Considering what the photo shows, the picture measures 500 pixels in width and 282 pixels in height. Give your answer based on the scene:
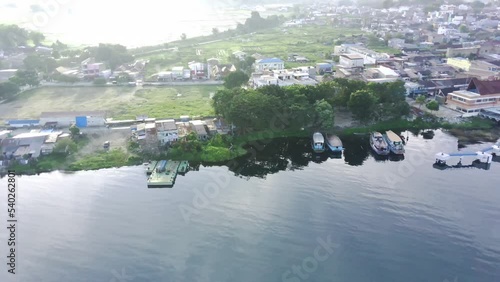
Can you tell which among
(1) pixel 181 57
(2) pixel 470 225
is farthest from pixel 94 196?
(1) pixel 181 57

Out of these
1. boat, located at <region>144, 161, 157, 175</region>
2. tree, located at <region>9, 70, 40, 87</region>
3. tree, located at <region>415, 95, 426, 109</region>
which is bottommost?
boat, located at <region>144, 161, 157, 175</region>

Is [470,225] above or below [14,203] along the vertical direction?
below

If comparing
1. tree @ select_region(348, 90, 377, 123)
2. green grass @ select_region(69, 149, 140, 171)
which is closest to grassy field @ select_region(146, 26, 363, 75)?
green grass @ select_region(69, 149, 140, 171)

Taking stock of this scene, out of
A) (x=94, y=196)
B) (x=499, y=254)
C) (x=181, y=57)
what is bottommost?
(x=499, y=254)

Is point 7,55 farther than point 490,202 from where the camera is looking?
Yes

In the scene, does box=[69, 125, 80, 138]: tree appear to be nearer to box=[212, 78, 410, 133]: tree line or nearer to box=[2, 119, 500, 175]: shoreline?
box=[2, 119, 500, 175]: shoreline

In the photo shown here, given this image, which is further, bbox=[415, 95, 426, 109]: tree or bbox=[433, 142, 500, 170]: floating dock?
bbox=[415, 95, 426, 109]: tree

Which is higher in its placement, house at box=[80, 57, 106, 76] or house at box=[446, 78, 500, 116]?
house at box=[80, 57, 106, 76]

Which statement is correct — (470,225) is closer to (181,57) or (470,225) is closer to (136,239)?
(136,239)
